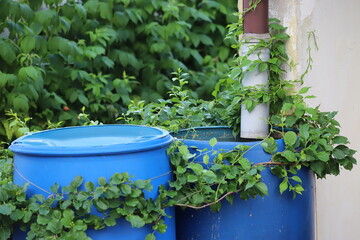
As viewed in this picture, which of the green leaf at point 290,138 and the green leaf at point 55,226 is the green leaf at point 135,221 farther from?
the green leaf at point 290,138

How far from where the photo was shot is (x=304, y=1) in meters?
2.35

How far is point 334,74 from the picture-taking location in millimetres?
2572

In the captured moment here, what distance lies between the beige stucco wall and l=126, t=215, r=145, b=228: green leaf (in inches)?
36.9

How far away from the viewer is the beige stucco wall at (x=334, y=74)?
235 cm

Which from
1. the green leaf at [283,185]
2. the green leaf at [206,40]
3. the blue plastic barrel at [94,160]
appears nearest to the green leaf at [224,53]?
the green leaf at [206,40]

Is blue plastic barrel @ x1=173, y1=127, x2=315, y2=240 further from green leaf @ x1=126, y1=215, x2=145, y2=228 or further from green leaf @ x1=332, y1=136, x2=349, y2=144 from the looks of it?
green leaf @ x1=126, y1=215, x2=145, y2=228

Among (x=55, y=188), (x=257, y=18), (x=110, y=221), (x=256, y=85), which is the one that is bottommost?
(x=110, y=221)

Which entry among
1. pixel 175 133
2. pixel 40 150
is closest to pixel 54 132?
pixel 40 150

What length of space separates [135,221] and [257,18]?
915 mm

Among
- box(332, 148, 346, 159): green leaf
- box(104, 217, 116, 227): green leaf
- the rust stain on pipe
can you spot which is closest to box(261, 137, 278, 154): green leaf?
box(332, 148, 346, 159): green leaf

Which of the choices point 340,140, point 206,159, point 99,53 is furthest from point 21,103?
point 340,140

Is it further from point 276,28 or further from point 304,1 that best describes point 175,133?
point 304,1

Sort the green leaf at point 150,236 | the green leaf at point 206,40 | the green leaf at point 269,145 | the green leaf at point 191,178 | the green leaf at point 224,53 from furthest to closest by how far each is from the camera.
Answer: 1. the green leaf at point 224,53
2. the green leaf at point 206,40
3. the green leaf at point 269,145
4. the green leaf at point 191,178
5. the green leaf at point 150,236

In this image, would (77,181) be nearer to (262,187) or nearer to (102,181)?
(102,181)
